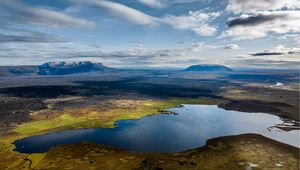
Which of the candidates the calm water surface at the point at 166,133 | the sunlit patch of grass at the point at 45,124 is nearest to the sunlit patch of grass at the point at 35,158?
the calm water surface at the point at 166,133

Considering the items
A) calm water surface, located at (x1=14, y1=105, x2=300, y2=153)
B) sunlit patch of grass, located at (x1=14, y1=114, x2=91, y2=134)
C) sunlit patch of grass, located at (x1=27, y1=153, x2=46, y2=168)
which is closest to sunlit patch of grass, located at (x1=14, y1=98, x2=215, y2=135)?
sunlit patch of grass, located at (x1=14, y1=114, x2=91, y2=134)

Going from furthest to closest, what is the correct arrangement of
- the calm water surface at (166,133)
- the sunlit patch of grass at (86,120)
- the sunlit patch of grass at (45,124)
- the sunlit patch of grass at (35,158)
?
the sunlit patch of grass at (86,120)
the sunlit patch of grass at (45,124)
the calm water surface at (166,133)
the sunlit patch of grass at (35,158)

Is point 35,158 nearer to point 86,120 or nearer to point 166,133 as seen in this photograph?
point 166,133

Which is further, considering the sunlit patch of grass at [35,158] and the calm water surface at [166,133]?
the calm water surface at [166,133]

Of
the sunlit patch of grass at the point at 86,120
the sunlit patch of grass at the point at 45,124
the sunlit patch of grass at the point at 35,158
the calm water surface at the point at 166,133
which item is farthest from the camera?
the sunlit patch of grass at the point at 86,120

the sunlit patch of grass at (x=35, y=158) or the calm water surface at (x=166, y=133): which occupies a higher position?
the calm water surface at (x=166, y=133)

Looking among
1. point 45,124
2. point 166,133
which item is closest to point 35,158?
point 45,124

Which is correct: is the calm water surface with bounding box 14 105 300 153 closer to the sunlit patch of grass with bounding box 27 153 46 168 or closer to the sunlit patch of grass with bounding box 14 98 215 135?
the sunlit patch of grass with bounding box 27 153 46 168

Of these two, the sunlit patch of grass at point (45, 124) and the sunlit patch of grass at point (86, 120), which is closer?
the sunlit patch of grass at point (45, 124)

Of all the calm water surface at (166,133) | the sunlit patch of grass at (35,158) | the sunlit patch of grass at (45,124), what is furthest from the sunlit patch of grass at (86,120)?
the sunlit patch of grass at (35,158)

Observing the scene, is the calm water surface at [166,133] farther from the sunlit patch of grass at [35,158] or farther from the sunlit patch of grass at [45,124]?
the sunlit patch of grass at [45,124]
